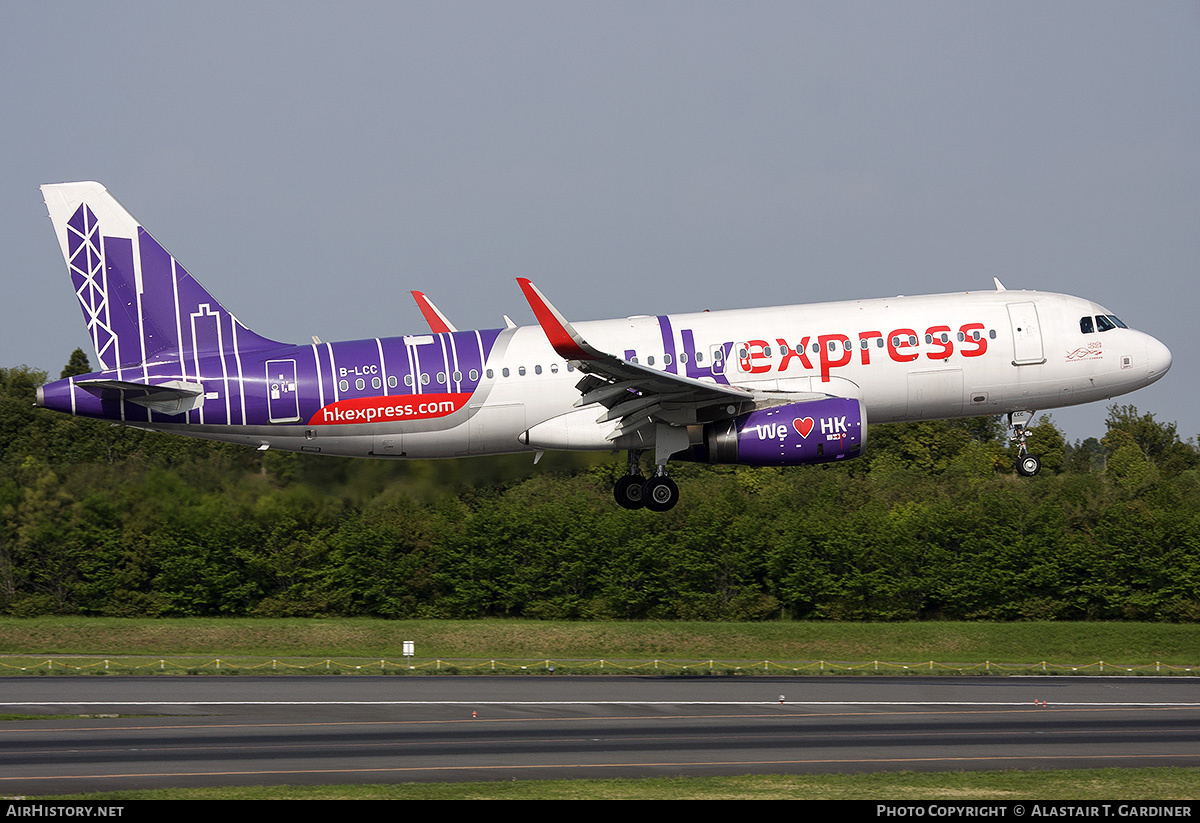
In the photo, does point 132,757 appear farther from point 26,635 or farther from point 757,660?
point 757,660

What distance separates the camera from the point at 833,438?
113 feet

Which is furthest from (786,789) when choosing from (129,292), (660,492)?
(129,292)

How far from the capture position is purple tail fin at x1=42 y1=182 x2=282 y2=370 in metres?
37.5

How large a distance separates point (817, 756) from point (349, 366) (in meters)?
15.4

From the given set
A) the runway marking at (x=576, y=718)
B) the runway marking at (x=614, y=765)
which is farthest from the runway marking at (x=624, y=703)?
the runway marking at (x=614, y=765)

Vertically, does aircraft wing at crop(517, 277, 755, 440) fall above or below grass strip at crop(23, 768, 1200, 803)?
above

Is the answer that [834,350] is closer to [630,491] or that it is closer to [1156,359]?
[630,491]

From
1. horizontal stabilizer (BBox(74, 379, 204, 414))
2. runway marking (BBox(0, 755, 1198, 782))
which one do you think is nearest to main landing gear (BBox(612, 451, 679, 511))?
runway marking (BBox(0, 755, 1198, 782))

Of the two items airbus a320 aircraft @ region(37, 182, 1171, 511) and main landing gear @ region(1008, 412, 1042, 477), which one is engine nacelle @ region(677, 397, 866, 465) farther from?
main landing gear @ region(1008, 412, 1042, 477)

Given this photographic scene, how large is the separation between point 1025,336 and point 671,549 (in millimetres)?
36601

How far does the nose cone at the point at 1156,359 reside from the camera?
3828 centimetres

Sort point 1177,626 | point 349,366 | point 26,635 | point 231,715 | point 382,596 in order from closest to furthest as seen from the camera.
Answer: point 349,366 → point 231,715 → point 26,635 → point 382,596 → point 1177,626

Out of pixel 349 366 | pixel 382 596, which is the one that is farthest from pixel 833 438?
pixel 382 596

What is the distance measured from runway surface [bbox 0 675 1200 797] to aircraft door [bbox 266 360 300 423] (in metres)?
8.29
